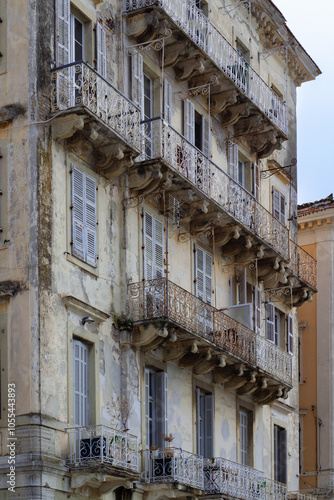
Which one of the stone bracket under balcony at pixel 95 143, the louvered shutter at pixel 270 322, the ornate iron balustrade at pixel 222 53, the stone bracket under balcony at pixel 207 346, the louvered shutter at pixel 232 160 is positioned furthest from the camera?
the louvered shutter at pixel 270 322

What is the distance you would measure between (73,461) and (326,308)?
18962 mm

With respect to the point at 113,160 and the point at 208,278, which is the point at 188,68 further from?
the point at 208,278

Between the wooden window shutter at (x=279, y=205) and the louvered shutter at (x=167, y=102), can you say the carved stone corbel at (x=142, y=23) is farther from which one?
the wooden window shutter at (x=279, y=205)

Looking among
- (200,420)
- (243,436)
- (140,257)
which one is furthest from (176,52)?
(243,436)

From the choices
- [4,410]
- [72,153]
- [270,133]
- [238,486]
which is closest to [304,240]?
[270,133]

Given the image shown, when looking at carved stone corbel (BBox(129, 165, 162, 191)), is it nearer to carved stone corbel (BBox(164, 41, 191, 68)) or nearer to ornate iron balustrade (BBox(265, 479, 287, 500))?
carved stone corbel (BBox(164, 41, 191, 68))

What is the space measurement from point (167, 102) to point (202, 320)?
16.9 feet

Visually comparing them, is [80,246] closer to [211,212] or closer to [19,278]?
[19,278]

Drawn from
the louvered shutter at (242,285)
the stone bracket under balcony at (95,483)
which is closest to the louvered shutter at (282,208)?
the louvered shutter at (242,285)

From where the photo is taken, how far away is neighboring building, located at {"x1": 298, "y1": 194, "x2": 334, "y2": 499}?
3703 cm

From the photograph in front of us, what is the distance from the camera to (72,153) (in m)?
23.0

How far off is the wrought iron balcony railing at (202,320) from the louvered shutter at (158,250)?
563mm

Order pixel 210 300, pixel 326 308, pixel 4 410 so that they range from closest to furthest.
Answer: pixel 4 410 < pixel 210 300 < pixel 326 308

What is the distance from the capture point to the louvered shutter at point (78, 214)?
22547 mm
